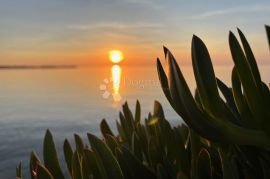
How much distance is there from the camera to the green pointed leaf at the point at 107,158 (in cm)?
119

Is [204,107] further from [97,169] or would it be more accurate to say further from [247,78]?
[97,169]

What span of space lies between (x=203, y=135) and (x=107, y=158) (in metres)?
0.29

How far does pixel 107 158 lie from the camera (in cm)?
120

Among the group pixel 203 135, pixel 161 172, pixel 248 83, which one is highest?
pixel 248 83

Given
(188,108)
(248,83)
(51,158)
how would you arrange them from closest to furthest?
(188,108), (248,83), (51,158)

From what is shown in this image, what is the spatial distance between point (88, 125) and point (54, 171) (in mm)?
7582

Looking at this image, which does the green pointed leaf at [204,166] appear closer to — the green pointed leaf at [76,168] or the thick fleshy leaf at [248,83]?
the thick fleshy leaf at [248,83]

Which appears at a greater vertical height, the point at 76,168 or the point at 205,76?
the point at 205,76

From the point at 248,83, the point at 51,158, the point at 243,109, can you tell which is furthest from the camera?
the point at 51,158

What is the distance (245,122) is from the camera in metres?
1.25

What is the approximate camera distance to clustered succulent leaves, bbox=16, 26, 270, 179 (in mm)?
1027

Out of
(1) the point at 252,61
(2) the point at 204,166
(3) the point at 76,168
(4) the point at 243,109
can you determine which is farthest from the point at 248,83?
(3) the point at 76,168

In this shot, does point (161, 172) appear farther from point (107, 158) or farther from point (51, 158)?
point (51, 158)

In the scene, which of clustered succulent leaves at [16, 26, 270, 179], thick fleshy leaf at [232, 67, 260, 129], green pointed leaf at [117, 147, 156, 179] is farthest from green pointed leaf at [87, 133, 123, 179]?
thick fleshy leaf at [232, 67, 260, 129]
